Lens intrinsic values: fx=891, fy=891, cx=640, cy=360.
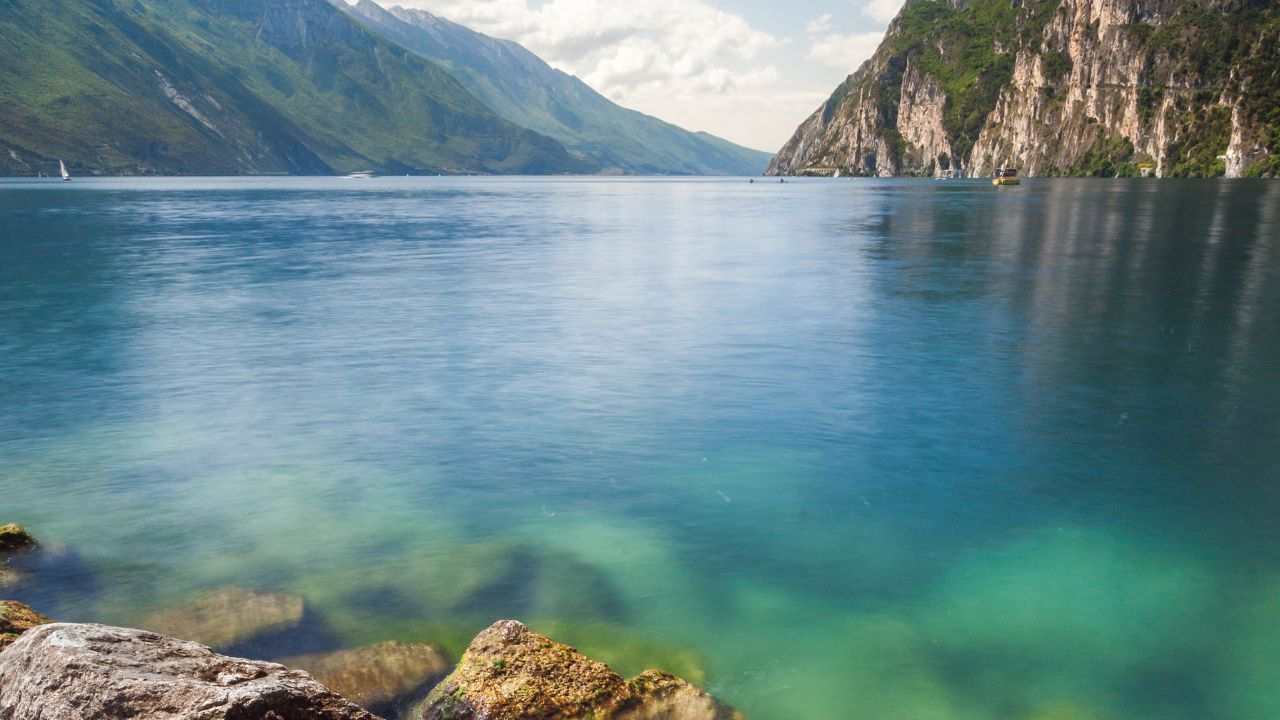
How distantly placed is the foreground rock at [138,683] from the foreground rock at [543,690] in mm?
3143

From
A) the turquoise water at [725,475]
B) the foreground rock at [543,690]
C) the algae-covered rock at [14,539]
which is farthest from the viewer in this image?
the algae-covered rock at [14,539]

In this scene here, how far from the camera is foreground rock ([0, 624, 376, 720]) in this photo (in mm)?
7172

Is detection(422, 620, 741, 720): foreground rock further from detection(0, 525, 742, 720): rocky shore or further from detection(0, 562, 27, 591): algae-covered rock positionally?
detection(0, 562, 27, 591): algae-covered rock

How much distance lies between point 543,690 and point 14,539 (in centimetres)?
1345

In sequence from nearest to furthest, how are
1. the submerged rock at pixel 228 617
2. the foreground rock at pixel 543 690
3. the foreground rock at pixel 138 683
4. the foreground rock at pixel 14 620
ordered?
the foreground rock at pixel 138 683
the foreground rock at pixel 543 690
the foreground rock at pixel 14 620
the submerged rock at pixel 228 617

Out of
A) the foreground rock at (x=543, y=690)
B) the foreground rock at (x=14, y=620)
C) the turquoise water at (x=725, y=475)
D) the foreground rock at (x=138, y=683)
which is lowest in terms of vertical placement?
the turquoise water at (x=725, y=475)

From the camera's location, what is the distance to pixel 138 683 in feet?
24.0

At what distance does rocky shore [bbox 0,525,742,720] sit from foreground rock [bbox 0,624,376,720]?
1 cm

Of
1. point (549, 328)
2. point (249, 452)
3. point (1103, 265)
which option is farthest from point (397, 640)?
point (1103, 265)

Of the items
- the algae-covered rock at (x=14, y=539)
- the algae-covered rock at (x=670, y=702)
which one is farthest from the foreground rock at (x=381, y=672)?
the algae-covered rock at (x=14, y=539)

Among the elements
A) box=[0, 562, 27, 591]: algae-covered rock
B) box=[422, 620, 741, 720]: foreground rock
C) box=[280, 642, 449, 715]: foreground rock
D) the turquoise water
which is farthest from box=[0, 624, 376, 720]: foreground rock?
box=[0, 562, 27, 591]: algae-covered rock

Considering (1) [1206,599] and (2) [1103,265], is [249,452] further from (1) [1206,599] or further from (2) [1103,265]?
(2) [1103,265]

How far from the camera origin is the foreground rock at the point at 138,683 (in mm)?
7172

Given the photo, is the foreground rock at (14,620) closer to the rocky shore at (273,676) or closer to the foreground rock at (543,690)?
the rocky shore at (273,676)
